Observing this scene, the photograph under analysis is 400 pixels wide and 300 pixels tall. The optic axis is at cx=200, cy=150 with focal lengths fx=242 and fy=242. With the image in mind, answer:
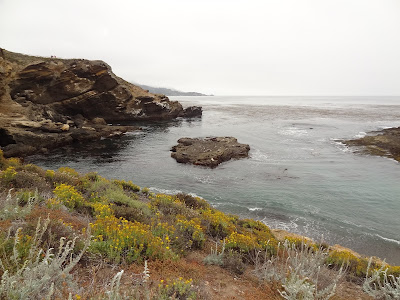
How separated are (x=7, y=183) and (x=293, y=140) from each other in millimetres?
36618

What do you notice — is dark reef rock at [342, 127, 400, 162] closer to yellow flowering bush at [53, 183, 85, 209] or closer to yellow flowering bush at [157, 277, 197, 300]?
yellow flowering bush at [157, 277, 197, 300]

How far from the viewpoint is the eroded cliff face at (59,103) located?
28855mm

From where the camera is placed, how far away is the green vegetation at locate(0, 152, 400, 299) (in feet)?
11.1

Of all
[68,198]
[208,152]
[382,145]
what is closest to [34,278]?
[68,198]

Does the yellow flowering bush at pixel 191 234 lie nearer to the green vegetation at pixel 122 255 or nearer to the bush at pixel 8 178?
the green vegetation at pixel 122 255

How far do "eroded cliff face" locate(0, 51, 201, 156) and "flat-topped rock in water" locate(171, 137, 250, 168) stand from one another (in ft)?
46.8

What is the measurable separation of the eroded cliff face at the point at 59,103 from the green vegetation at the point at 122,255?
23556 mm

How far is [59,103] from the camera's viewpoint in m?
43.9

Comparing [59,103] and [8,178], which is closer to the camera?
[8,178]

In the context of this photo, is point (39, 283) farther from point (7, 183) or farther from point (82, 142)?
point (82, 142)

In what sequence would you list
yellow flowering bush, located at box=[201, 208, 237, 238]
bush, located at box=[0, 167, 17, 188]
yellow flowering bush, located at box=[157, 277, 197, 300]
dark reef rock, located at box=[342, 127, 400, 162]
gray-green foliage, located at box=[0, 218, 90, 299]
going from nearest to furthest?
1. gray-green foliage, located at box=[0, 218, 90, 299]
2. yellow flowering bush, located at box=[157, 277, 197, 300]
3. bush, located at box=[0, 167, 17, 188]
4. yellow flowering bush, located at box=[201, 208, 237, 238]
5. dark reef rock, located at box=[342, 127, 400, 162]

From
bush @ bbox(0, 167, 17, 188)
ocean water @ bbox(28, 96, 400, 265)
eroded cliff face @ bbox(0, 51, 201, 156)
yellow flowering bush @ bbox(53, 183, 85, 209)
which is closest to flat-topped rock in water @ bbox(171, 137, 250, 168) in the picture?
ocean water @ bbox(28, 96, 400, 265)

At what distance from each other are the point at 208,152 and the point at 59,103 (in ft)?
105

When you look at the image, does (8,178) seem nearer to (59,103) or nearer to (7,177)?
(7,177)
